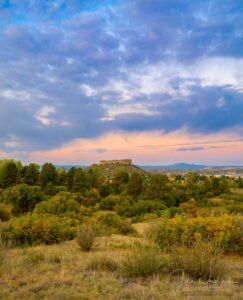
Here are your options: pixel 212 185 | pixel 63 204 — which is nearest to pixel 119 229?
pixel 63 204

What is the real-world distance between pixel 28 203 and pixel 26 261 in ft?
80.8

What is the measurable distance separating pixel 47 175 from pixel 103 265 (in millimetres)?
44291

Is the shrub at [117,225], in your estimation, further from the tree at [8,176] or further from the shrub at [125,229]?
the tree at [8,176]

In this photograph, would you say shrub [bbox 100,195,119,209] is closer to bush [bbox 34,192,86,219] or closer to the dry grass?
bush [bbox 34,192,86,219]

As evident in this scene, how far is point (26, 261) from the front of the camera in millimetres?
7754

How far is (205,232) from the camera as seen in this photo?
11.6 meters

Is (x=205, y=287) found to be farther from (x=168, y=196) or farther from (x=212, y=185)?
(x=212, y=185)

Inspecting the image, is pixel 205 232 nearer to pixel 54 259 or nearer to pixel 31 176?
pixel 54 259

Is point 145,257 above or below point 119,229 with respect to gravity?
above

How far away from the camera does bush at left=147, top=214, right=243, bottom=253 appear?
11241mm

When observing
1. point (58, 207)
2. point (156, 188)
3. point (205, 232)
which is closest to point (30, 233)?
point (205, 232)

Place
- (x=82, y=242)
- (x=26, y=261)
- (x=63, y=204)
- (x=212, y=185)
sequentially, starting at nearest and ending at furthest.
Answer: (x=26, y=261) < (x=82, y=242) < (x=63, y=204) < (x=212, y=185)

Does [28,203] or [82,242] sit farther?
[28,203]

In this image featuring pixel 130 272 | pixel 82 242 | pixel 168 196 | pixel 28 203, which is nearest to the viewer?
pixel 130 272
